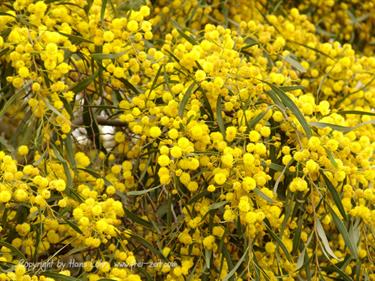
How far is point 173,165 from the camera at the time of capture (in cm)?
139

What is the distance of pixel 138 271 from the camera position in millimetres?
1538

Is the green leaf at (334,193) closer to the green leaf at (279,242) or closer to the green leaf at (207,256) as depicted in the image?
the green leaf at (279,242)

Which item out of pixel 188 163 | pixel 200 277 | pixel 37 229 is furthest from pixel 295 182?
pixel 37 229

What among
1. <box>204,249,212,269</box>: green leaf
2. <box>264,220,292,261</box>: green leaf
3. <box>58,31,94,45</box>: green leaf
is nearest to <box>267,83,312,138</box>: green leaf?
<box>264,220,292,261</box>: green leaf

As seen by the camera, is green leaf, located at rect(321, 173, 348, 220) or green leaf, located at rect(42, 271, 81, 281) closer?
green leaf, located at rect(42, 271, 81, 281)

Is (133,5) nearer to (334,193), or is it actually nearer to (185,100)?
(185,100)

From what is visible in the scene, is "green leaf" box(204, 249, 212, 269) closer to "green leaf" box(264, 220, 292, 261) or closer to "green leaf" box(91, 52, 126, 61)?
"green leaf" box(264, 220, 292, 261)

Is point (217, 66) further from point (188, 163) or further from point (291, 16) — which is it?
point (291, 16)

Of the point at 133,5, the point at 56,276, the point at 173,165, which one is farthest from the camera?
the point at 133,5

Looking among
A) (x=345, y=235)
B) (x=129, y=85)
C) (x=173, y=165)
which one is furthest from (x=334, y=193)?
(x=129, y=85)

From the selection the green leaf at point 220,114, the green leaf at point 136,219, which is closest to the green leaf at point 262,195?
the green leaf at point 220,114

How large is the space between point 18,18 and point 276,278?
2.66ft

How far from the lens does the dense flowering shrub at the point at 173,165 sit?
137 cm

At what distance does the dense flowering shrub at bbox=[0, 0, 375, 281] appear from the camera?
1.37 metres
